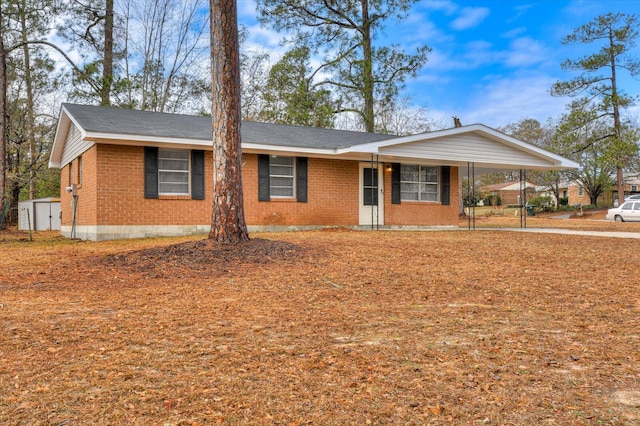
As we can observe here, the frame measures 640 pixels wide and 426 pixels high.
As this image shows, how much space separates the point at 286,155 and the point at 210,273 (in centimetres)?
770

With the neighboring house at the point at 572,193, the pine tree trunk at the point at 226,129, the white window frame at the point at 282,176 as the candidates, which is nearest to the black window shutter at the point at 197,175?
the white window frame at the point at 282,176

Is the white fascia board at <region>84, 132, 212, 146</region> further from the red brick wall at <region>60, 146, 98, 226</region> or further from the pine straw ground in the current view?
the pine straw ground

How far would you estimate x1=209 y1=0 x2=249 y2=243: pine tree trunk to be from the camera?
6945 mm

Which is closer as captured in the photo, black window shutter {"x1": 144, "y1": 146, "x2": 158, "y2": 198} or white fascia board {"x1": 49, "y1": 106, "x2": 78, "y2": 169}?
black window shutter {"x1": 144, "y1": 146, "x2": 158, "y2": 198}

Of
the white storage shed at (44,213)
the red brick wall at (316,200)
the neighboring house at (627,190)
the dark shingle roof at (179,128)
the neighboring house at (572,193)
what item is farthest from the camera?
the neighboring house at (572,193)

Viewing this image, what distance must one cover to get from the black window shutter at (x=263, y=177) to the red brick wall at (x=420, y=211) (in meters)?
4.19

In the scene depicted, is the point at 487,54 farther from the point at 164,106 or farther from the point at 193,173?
the point at 193,173

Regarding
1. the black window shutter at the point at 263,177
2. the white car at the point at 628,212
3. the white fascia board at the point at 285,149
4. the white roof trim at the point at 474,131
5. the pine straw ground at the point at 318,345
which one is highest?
the white roof trim at the point at 474,131

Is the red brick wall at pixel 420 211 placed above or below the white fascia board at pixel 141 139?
below

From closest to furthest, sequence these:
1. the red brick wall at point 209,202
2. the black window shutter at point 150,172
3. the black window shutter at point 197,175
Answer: the red brick wall at point 209,202 < the black window shutter at point 150,172 < the black window shutter at point 197,175

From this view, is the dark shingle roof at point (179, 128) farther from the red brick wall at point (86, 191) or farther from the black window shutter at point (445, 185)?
the black window shutter at point (445, 185)

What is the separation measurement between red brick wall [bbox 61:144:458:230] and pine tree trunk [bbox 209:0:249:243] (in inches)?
198

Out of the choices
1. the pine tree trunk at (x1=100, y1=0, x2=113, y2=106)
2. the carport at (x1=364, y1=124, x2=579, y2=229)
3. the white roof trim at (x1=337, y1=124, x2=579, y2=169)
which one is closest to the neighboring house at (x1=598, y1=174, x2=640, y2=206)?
the white roof trim at (x1=337, y1=124, x2=579, y2=169)

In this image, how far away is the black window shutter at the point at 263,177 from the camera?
12587mm
